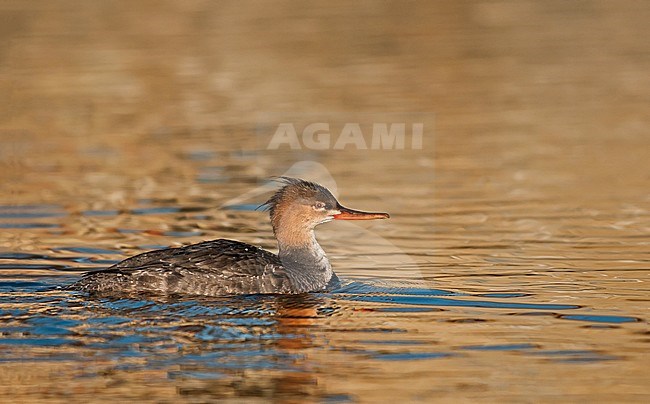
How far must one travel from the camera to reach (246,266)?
11.2 meters

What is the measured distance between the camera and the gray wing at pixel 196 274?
10894 mm

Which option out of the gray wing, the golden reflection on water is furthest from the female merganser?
the golden reflection on water

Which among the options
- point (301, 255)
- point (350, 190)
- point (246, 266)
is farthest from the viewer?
point (350, 190)

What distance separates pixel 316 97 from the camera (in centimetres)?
2088

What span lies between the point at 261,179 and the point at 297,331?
600 centimetres

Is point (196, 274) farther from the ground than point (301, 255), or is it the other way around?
point (301, 255)

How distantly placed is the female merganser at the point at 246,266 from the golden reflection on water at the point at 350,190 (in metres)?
0.34

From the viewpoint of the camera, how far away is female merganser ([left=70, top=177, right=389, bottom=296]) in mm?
10945

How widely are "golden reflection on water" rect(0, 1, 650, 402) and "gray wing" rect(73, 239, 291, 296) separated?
34 centimetres

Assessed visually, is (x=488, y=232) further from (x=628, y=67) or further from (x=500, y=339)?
(x=628, y=67)

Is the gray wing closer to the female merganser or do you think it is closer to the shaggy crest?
the female merganser

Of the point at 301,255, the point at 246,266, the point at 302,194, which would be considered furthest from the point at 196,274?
the point at 302,194

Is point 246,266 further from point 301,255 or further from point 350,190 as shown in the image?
point 350,190

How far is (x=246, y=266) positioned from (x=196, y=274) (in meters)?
0.43
